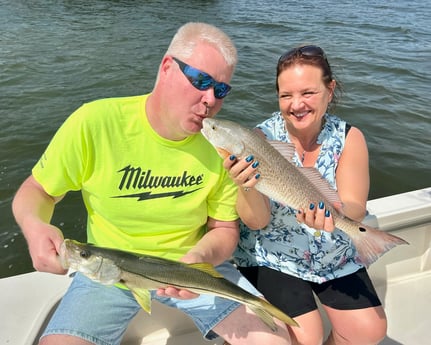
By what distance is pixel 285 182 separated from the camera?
Answer: 2.29m

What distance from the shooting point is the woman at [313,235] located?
2.61 m

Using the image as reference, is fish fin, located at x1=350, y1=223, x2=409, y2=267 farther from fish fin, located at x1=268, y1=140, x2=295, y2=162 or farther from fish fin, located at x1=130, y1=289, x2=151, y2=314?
fish fin, located at x1=130, y1=289, x2=151, y2=314

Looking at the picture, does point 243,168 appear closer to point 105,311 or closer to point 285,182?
point 285,182

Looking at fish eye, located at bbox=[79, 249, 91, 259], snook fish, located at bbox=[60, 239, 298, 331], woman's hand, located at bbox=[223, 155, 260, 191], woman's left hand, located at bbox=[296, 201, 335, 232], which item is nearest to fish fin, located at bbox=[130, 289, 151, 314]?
snook fish, located at bbox=[60, 239, 298, 331]

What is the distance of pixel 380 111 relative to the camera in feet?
30.7

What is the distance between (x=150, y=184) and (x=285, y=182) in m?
0.76

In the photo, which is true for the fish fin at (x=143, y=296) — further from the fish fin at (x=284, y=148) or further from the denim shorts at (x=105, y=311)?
the fish fin at (x=284, y=148)

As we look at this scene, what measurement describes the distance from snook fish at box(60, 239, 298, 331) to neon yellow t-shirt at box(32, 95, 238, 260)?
0.43m

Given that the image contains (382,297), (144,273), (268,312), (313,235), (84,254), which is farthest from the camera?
(382,297)

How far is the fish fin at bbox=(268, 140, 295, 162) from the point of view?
244 centimetres

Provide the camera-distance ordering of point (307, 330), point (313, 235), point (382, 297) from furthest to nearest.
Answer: point (382, 297), point (313, 235), point (307, 330)

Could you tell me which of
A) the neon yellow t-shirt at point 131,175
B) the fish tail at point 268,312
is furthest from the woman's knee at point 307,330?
the neon yellow t-shirt at point 131,175

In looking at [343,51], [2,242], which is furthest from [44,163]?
[343,51]

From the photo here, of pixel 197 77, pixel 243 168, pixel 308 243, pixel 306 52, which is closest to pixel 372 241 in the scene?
pixel 308 243
